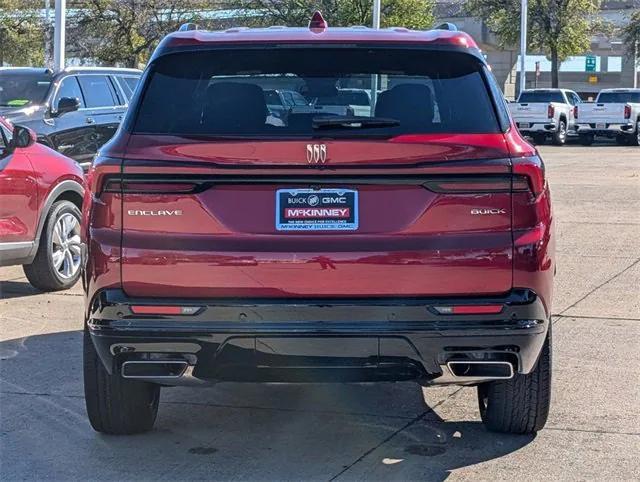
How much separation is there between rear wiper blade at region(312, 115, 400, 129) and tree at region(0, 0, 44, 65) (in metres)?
42.2

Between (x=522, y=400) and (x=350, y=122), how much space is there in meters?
1.60

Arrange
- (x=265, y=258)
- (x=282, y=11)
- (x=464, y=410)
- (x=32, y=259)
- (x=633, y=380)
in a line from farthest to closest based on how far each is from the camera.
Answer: (x=282, y=11), (x=32, y=259), (x=633, y=380), (x=464, y=410), (x=265, y=258)

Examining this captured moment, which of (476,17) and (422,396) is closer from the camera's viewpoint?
(422,396)

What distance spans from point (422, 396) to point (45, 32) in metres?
40.6

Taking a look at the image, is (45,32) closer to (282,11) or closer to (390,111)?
(282,11)

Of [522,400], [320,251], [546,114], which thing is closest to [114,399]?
[320,251]

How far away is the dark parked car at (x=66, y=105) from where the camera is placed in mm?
12891

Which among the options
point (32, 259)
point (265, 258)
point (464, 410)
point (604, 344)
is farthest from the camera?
point (32, 259)

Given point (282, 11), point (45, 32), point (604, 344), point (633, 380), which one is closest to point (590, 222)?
point (604, 344)

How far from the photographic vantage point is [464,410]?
5781mm

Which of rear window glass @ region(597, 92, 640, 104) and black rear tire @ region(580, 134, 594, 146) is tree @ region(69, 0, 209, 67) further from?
rear window glass @ region(597, 92, 640, 104)

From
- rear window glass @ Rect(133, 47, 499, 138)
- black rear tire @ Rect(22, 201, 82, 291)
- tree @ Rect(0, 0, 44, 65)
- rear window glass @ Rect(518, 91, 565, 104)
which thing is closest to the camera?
rear window glass @ Rect(133, 47, 499, 138)

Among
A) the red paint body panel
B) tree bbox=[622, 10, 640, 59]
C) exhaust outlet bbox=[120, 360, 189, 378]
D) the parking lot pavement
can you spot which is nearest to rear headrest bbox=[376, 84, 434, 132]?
exhaust outlet bbox=[120, 360, 189, 378]

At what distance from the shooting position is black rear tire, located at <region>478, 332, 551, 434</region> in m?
4.99
